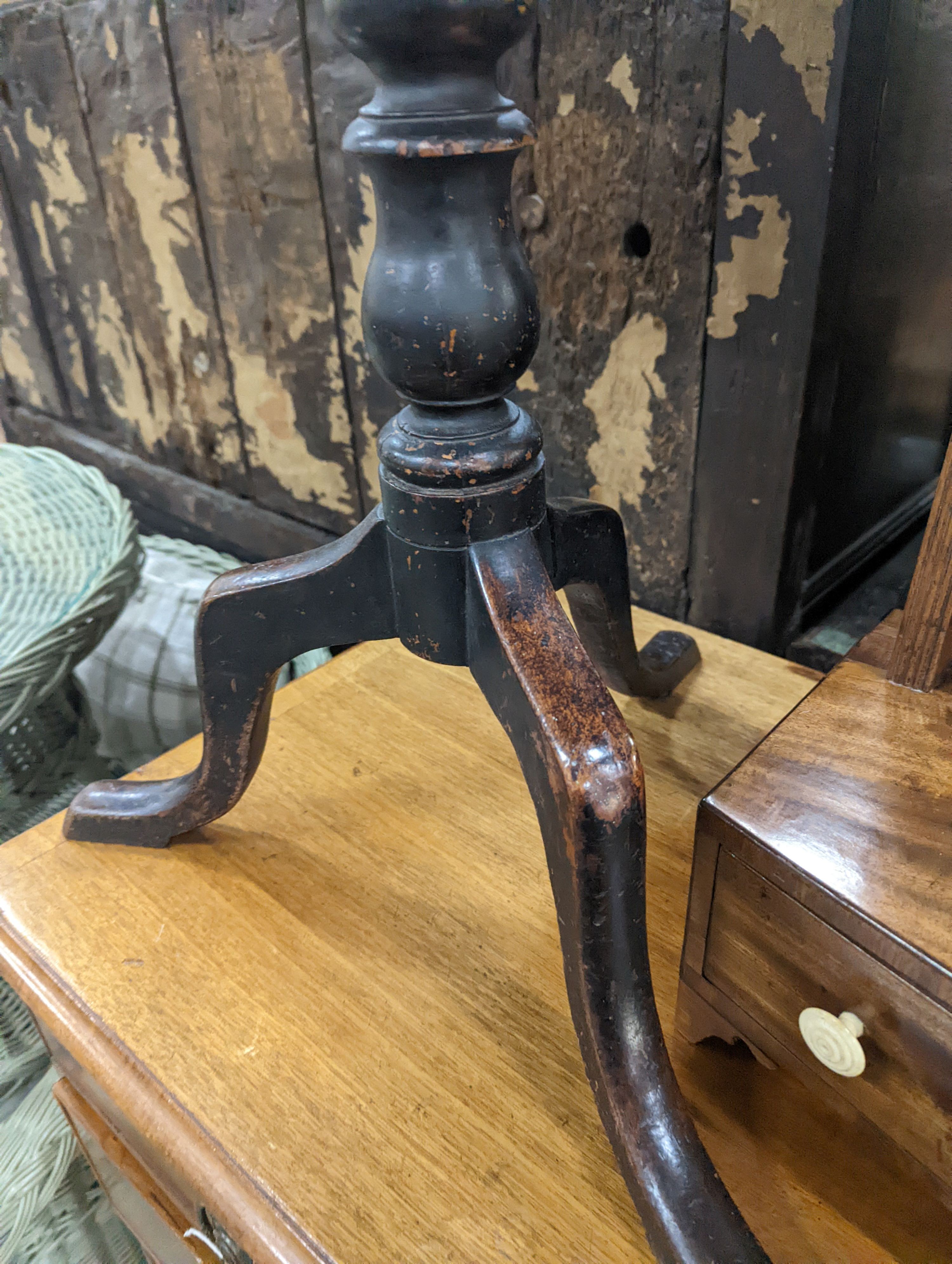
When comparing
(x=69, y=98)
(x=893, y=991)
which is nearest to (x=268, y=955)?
(x=893, y=991)

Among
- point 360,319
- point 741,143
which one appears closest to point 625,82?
point 741,143

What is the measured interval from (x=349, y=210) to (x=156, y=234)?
0.36m

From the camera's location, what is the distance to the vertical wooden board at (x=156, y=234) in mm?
985

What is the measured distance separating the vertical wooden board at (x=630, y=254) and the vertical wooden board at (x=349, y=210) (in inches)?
6.2

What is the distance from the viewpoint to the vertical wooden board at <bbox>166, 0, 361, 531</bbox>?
86 centimetres

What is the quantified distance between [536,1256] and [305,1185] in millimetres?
116

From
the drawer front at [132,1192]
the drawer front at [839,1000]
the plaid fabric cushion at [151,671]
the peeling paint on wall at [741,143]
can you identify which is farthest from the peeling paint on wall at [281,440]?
the drawer front at [839,1000]

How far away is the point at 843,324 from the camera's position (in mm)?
647

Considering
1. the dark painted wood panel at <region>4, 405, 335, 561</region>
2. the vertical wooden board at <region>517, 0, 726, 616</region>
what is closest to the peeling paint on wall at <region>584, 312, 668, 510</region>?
the vertical wooden board at <region>517, 0, 726, 616</region>

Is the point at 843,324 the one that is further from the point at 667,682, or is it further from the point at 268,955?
the point at 268,955

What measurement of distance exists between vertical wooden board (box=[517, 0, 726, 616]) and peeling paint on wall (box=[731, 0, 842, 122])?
27 millimetres

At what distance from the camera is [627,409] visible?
0.76 meters

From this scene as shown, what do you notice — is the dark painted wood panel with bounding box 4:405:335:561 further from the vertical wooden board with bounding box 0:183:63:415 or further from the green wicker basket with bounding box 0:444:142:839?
the green wicker basket with bounding box 0:444:142:839

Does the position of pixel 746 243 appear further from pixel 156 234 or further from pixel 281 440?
pixel 156 234
